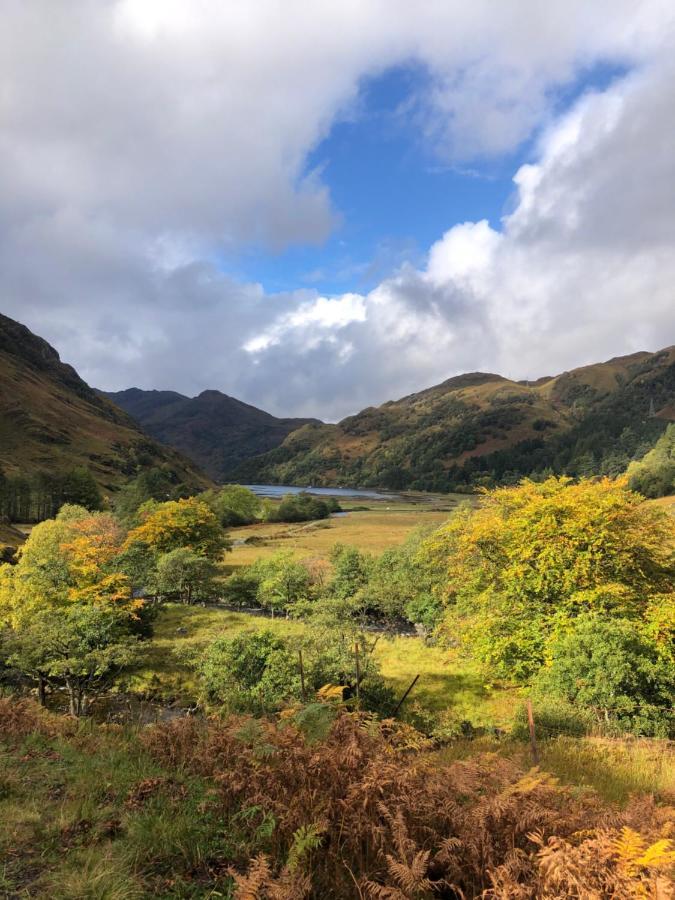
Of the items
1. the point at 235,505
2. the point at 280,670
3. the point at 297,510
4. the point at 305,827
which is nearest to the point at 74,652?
the point at 280,670

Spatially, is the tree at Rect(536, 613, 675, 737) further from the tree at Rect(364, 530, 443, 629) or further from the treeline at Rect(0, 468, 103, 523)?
the treeline at Rect(0, 468, 103, 523)

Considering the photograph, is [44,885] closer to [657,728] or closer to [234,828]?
[234,828]

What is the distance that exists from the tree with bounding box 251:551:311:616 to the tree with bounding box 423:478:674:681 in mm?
27244

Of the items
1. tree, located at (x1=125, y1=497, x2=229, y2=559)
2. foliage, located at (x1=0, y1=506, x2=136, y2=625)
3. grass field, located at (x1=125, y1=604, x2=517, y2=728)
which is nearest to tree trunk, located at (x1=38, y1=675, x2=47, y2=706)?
grass field, located at (x1=125, y1=604, x2=517, y2=728)

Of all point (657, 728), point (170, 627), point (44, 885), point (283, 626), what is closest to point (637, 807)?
point (44, 885)

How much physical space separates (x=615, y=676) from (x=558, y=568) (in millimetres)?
6719

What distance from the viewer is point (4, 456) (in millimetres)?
159375

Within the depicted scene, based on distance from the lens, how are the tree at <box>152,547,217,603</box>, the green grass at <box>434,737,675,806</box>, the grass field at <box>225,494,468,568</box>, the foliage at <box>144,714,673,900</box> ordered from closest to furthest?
the foliage at <box>144,714,673,900</box>, the green grass at <box>434,737,675,806</box>, the tree at <box>152,547,217,603</box>, the grass field at <box>225,494,468,568</box>

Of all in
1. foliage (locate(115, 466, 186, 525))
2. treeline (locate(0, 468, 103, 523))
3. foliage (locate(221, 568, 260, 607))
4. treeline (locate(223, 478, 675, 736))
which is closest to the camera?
treeline (locate(223, 478, 675, 736))

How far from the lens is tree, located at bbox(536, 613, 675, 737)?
18.2 m

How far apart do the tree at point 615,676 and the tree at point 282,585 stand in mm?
33627

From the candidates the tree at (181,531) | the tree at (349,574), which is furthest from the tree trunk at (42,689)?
the tree at (181,531)

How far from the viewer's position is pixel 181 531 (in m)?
60.9

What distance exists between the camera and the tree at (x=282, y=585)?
169ft
